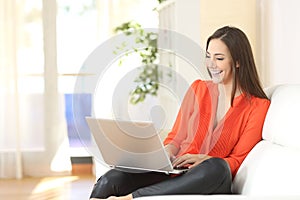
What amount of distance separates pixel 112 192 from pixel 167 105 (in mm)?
2340

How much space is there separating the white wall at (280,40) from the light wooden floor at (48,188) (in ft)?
5.20

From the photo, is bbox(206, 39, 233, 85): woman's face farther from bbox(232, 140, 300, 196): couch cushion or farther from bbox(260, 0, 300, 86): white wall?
bbox(260, 0, 300, 86): white wall

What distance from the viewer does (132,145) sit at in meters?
2.26

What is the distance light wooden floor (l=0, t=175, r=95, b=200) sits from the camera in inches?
174

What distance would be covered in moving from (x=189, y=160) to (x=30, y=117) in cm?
304

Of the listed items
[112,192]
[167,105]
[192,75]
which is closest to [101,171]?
[112,192]

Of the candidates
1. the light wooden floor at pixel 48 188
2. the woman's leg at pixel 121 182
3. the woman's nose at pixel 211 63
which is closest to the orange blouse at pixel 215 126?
the woman's nose at pixel 211 63

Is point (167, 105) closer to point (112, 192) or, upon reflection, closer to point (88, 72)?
point (88, 72)

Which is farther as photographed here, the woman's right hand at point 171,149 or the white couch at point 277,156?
the woman's right hand at point 171,149

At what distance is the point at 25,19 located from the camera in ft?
16.9

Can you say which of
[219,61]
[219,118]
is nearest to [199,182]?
[219,118]

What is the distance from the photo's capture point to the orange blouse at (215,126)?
245 centimetres

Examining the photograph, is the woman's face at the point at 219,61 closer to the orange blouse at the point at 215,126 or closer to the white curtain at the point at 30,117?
the orange blouse at the point at 215,126

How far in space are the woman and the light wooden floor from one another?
6.26ft
